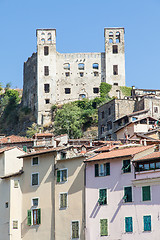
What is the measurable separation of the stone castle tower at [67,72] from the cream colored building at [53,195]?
5785cm

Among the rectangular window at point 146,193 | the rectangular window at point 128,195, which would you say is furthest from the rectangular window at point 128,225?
the rectangular window at point 146,193

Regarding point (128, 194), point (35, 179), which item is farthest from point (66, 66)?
point (128, 194)

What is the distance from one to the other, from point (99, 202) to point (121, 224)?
326cm

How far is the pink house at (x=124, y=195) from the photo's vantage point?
51.8 m

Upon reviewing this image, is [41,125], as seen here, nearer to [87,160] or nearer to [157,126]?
[157,126]

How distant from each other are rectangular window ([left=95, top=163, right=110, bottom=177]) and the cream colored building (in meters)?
1.79

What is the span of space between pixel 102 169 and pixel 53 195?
607 cm

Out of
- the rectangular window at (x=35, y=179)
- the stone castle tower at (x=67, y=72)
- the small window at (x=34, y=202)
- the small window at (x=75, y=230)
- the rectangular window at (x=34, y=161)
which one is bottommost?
the small window at (x=75, y=230)

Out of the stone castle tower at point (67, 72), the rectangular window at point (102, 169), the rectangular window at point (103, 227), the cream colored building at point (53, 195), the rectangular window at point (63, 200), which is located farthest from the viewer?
the stone castle tower at point (67, 72)

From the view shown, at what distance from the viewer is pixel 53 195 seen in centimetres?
5850

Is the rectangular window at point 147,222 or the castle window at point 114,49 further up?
the castle window at point 114,49

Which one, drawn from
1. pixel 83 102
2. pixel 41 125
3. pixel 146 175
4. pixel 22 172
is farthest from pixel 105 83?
pixel 146 175

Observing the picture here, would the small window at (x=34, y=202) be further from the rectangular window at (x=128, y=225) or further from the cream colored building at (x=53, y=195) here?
the rectangular window at (x=128, y=225)

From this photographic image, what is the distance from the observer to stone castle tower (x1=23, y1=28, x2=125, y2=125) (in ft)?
395
